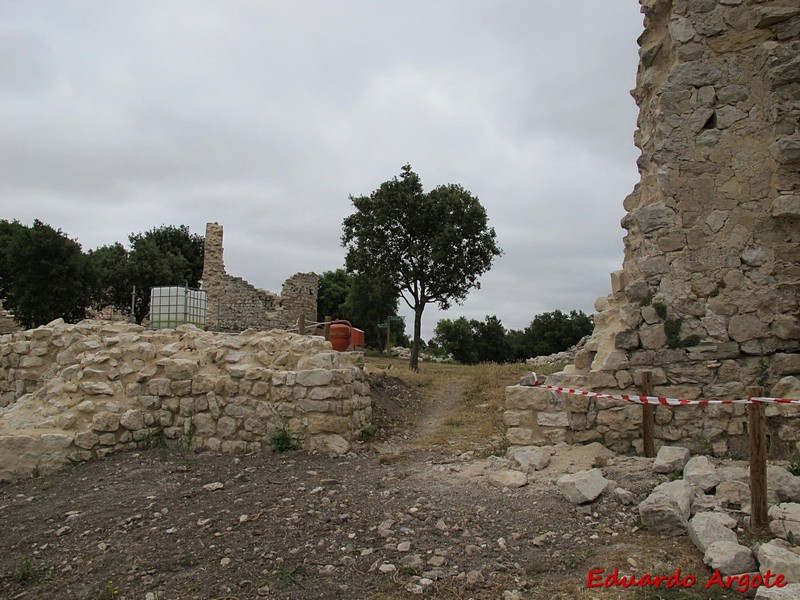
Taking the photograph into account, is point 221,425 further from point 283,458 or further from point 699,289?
point 699,289

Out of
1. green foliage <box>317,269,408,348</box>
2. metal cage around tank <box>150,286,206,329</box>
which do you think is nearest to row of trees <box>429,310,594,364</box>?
green foliage <box>317,269,408,348</box>

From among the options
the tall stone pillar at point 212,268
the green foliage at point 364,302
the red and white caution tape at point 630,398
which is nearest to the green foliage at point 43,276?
the tall stone pillar at point 212,268

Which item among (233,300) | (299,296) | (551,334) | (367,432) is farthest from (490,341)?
(367,432)

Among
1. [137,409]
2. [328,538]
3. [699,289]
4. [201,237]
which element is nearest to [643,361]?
[699,289]

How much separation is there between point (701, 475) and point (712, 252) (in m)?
2.83

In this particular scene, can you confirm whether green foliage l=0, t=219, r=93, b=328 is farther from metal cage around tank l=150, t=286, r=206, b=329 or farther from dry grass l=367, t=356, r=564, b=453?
dry grass l=367, t=356, r=564, b=453

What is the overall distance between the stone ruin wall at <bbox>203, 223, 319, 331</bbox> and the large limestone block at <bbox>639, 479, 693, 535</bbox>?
843 inches

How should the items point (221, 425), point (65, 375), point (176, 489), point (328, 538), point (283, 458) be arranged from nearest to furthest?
point (328, 538) → point (176, 489) → point (283, 458) → point (221, 425) → point (65, 375)

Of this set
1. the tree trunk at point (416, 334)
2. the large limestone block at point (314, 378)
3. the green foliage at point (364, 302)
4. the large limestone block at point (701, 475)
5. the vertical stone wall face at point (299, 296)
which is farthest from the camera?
the vertical stone wall face at point (299, 296)

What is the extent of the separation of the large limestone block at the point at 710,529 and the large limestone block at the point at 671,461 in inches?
49.2

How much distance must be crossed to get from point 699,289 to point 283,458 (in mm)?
5165

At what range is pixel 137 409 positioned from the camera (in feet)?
24.4

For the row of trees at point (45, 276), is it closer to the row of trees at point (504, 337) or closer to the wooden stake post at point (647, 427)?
the row of trees at point (504, 337)

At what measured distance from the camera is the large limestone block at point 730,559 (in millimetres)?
3395
